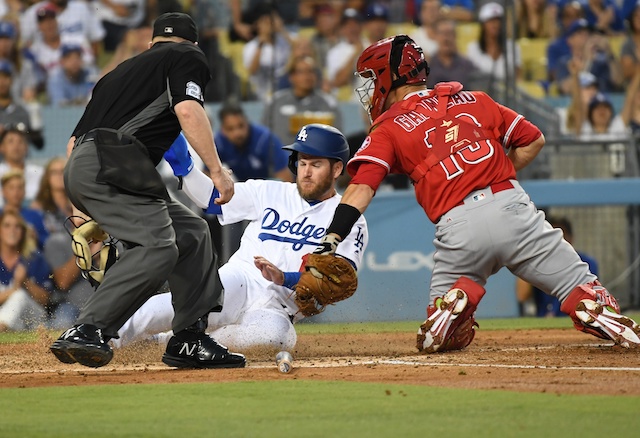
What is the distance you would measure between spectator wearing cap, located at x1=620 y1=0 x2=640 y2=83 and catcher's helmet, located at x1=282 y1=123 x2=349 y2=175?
6747 mm

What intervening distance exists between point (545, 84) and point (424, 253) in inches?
133

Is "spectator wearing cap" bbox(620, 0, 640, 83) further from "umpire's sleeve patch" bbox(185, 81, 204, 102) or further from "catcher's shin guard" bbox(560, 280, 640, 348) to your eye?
"umpire's sleeve patch" bbox(185, 81, 204, 102)

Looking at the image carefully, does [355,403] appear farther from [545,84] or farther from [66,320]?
[545,84]

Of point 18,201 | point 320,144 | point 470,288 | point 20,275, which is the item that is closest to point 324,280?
point 470,288

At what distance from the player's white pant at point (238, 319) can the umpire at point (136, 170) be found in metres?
0.61

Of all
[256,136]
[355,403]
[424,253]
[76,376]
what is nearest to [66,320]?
[256,136]

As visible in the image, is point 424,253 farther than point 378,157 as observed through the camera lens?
Yes

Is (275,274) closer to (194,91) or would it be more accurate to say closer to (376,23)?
(194,91)

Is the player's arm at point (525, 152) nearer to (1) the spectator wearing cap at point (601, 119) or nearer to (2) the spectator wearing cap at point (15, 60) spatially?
(1) the spectator wearing cap at point (601, 119)

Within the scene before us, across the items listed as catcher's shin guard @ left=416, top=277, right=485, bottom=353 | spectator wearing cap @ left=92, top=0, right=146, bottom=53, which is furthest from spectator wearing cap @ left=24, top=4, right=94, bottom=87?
catcher's shin guard @ left=416, top=277, right=485, bottom=353

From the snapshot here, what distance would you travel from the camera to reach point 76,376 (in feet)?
16.6

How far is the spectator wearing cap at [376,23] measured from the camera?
12117 millimetres

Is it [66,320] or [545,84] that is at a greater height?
[545,84]

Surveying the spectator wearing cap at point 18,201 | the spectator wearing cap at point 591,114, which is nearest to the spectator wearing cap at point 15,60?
the spectator wearing cap at point 18,201
